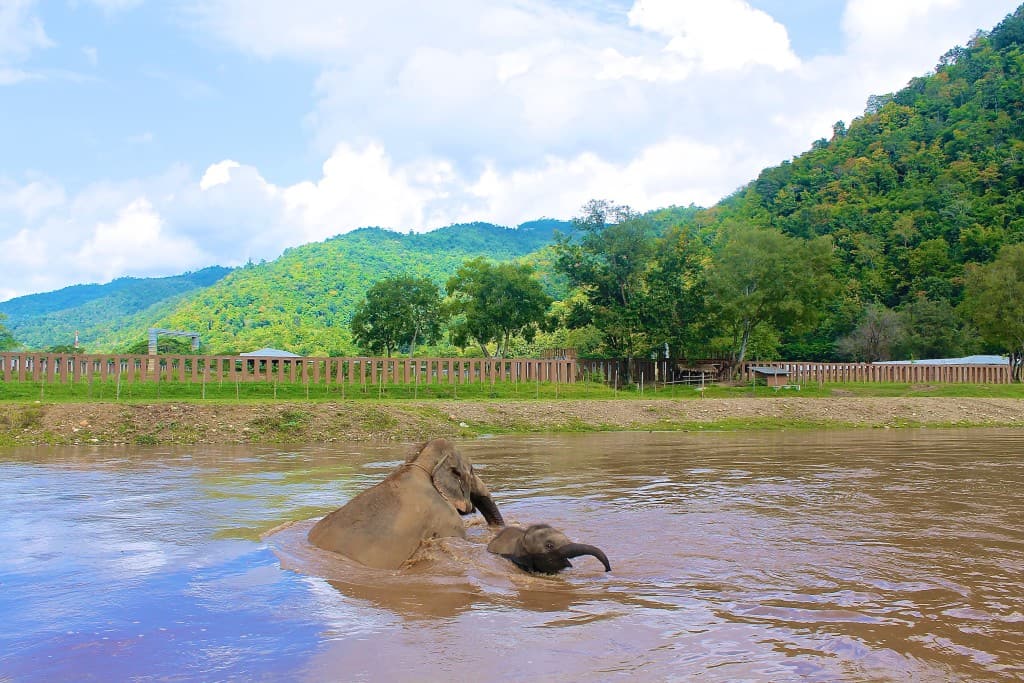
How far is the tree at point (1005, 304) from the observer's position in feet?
191

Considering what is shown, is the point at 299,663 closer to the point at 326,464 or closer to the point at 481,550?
the point at 481,550

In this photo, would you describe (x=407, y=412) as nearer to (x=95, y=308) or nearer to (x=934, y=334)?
(x=934, y=334)

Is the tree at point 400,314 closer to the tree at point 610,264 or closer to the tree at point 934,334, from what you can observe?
the tree at point 610,264

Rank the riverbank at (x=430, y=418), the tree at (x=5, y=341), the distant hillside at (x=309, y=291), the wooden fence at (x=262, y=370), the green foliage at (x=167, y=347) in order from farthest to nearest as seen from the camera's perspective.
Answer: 1. the distant hillside at (x=309, y=291)
2. the tree at (x=5, y=341)
3. the green foliage at (x=167, y=347)
4. the wooden fence at (x=262, y=370)
5. the riverbank at (x=430, y=418)

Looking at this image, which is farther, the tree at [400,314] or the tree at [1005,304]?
the tree at [400,314]

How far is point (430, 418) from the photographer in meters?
29.5

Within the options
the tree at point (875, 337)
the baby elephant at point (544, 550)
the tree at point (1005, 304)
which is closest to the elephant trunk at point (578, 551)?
the baby elephant at point (544, 550)

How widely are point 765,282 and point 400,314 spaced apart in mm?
27628

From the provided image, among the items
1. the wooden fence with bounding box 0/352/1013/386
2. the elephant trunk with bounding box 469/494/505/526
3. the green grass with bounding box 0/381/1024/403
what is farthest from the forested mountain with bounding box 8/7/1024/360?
the elephant trunk with bounding box 469/494/505/526

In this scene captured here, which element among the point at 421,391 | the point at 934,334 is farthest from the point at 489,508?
the point at 934,334

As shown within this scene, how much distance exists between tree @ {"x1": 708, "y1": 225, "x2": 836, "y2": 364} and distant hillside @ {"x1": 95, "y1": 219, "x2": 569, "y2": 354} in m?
41.7

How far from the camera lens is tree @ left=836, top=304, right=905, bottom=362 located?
74250mm

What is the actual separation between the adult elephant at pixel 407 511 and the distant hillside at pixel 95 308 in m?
→ 110

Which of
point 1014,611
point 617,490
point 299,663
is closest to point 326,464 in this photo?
point 617,490
